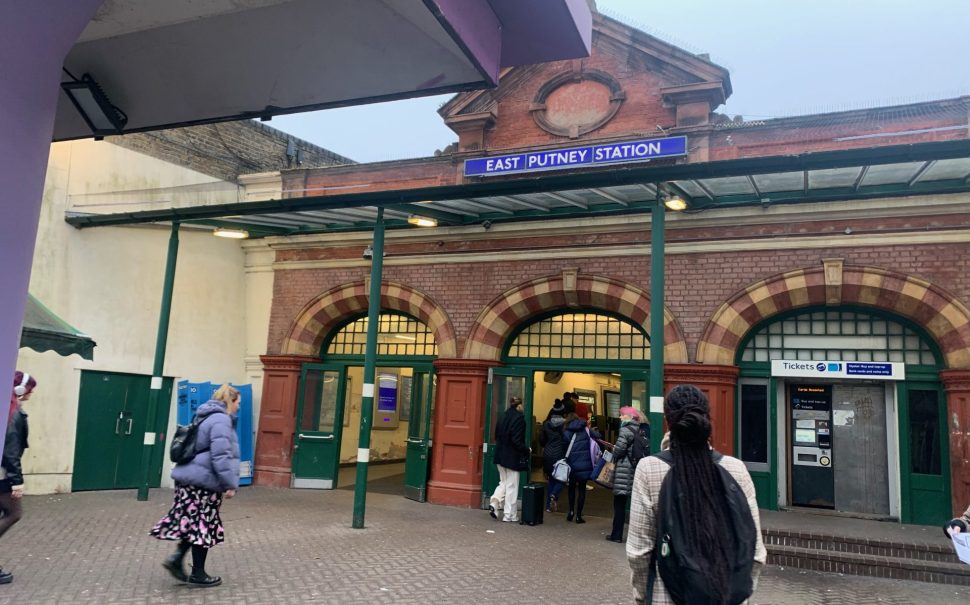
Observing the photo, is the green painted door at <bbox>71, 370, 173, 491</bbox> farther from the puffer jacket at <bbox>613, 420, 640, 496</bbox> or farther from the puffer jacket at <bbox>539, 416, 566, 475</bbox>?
the puffer jacket at <bbox>613, 420, 640, 496</bbox>

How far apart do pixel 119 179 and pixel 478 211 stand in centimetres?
663

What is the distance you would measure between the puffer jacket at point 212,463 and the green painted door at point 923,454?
8821mm

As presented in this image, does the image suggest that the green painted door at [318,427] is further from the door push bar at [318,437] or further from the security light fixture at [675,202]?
the security light fixture at [675,202]

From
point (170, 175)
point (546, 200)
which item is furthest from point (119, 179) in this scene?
point (546, 200)

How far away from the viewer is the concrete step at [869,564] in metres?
8.08

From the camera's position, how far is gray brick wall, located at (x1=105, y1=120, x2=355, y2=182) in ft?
46.0

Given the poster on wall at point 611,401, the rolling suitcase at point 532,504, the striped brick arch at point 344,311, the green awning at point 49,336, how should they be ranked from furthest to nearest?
the poster on wall at point 611,401, the striped brick arch at point 344,311, the rolling suitcase at point 532,504, the green awning at point 49,336

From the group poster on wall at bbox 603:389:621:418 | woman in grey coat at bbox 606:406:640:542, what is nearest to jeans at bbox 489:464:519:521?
woman in grey coat at bbox 606:406:640:542

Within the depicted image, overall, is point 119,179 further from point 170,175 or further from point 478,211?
point 478,211

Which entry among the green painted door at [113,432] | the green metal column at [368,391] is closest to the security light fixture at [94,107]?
the green metal column at [368,391]

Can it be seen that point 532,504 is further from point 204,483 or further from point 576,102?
point 576,102

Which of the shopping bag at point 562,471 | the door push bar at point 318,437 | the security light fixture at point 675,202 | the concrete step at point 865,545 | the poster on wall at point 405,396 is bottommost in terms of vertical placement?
the concrete step at point 865,545

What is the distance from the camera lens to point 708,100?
11438 mm

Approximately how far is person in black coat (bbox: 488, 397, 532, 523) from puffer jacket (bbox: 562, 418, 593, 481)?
71cm
